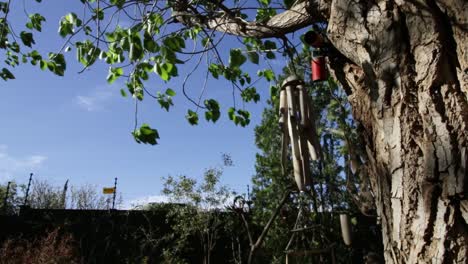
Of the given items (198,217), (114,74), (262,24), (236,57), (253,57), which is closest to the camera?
(262,24)

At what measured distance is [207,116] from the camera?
265cm

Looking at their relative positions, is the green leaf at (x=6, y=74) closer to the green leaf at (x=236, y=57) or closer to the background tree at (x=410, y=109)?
the green leaf at (x=236, y=57)

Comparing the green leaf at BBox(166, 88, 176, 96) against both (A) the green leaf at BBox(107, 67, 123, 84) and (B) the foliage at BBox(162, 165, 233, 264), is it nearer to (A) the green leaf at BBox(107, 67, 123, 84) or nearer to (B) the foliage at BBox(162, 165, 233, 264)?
(A) the green leaf at BBox(107, 67, 123, 84)

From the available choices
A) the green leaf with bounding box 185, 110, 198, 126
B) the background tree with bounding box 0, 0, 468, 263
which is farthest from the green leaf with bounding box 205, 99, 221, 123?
the background tree with bounding box 0, 0, 468, 263

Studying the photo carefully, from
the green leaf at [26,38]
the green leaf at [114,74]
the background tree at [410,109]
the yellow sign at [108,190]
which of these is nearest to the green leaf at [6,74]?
the green leaf at [26,38]

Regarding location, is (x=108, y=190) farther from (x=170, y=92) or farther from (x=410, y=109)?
(x=410, y=109)

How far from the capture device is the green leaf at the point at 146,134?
2.04 meters

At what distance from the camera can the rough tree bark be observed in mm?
1200

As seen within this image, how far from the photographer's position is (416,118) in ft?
4.25

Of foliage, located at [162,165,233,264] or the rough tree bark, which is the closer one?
the rough tree bark

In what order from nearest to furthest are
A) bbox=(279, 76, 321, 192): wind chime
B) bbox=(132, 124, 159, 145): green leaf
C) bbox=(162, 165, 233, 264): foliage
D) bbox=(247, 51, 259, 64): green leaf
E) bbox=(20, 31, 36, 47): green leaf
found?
bbox=(279, 76, 321, 192): wind chime
bbox=(132, 124, 159, 145): green leaf
bbox=(247, 51, 259, 64): green leaf
bbox=(20, 31, 36, 47): green leaf
bbox=(162, 165, 233, 264): foliage

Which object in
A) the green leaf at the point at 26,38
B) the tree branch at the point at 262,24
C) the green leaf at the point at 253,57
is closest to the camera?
the tree branch at the point at 262,24


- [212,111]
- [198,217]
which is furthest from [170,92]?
[198,217]

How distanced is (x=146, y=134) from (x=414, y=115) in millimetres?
1191
